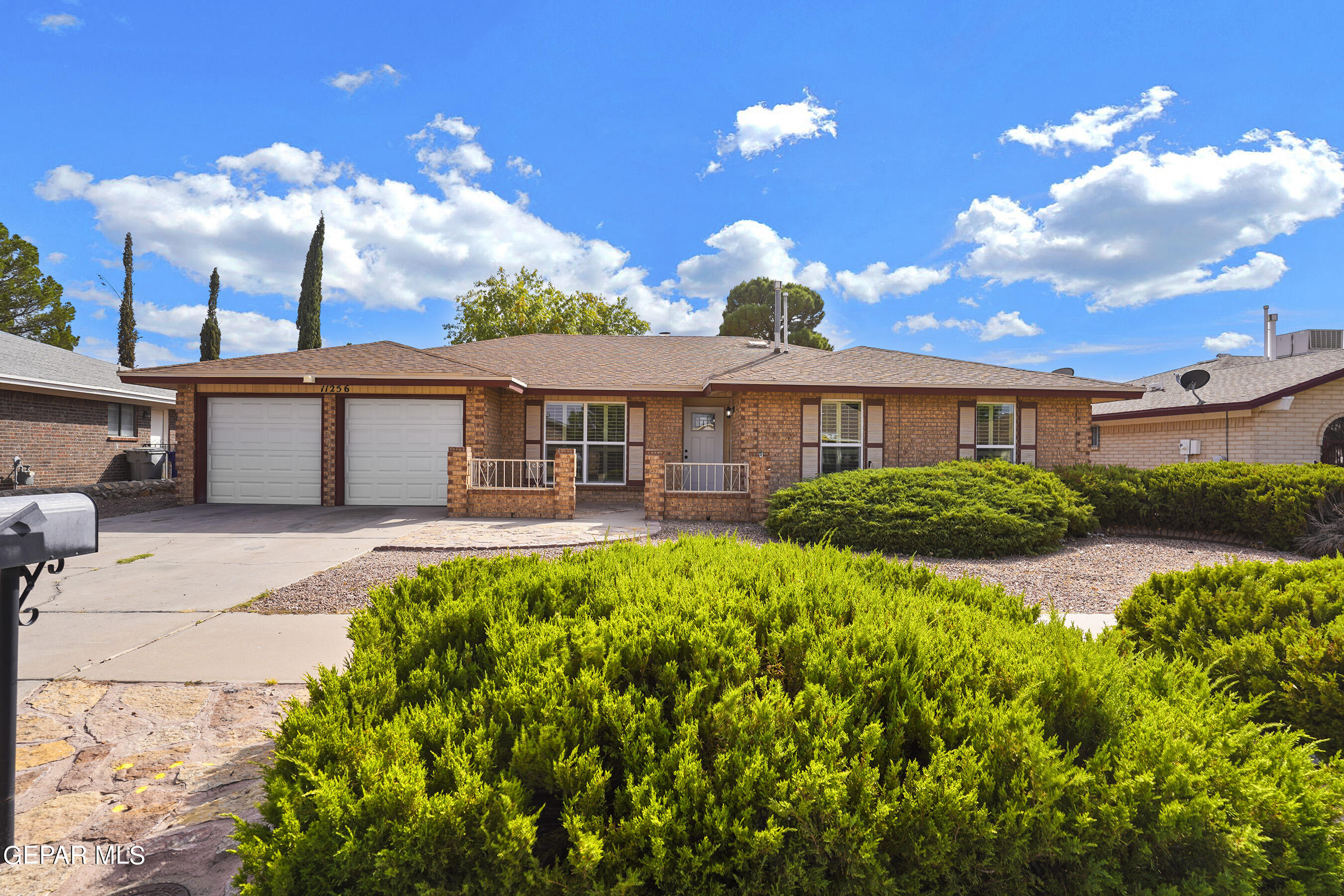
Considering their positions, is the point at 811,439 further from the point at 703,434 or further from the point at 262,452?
the point at 262,452

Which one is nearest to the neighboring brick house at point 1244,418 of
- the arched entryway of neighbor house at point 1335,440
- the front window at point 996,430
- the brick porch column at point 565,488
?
the arched entryway of neighbor house at point 1335,440

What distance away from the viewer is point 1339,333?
20.2 metres

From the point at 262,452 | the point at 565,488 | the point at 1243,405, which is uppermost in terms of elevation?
the point at 1243,405

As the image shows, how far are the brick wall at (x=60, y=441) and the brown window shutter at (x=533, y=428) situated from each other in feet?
40.5

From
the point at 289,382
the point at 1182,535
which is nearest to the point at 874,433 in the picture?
the point at 1182,535

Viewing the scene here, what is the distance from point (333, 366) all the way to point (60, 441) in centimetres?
945

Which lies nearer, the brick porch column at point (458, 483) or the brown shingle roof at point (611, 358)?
the brick porch column at point (458, 483)

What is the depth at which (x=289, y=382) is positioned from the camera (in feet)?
45.7

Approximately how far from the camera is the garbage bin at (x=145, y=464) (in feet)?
62.0

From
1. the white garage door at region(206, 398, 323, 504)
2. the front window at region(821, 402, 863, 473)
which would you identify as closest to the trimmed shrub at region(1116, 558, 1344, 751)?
the front window at region(821, 402, 863, 473)

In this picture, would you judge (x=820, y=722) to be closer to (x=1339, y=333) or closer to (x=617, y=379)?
(x=617, y=379)

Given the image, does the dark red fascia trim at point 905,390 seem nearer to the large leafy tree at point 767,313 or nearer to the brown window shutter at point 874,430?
the brown window shutter at point 874,430

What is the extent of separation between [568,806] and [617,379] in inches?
560

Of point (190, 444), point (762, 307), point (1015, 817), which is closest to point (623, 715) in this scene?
point (1015, 817)
